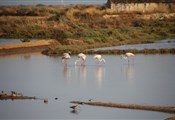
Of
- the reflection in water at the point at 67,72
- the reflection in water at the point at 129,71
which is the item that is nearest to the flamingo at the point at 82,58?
the reflection in water at the point at 67,72

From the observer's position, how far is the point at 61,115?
5.93m

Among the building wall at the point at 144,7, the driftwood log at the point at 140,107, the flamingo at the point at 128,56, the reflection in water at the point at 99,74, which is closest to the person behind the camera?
the driftwood log at the point at 140,107

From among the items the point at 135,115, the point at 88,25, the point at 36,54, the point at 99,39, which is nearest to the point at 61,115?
the point at 135,115

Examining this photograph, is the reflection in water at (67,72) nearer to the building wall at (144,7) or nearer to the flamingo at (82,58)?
the flamingo at (82,58)

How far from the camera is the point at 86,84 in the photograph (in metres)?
7.23

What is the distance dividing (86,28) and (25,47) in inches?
93.6

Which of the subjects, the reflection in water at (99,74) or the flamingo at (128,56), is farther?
the flamingo at (128,56)

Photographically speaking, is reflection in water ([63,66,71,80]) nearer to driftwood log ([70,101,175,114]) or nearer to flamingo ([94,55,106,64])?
flamingo ([94,55,106,64])

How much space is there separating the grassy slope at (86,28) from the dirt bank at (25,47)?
18 centimetres

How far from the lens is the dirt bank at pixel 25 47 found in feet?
31.9

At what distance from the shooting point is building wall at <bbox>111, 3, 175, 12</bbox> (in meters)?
14.3

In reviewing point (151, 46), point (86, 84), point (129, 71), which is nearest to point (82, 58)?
point (129, 71)

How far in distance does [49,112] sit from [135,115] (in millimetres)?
784

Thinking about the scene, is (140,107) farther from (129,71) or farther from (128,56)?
(128,56)
